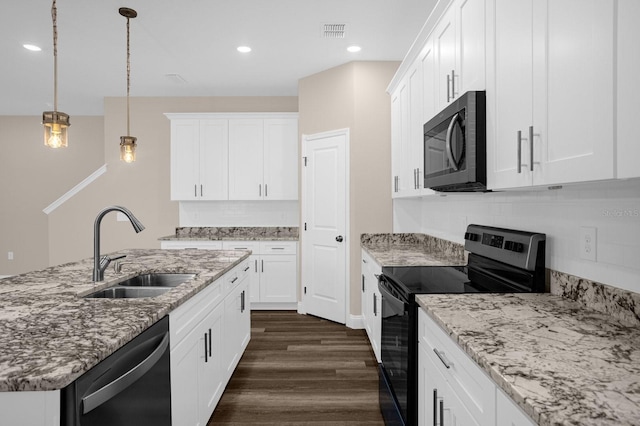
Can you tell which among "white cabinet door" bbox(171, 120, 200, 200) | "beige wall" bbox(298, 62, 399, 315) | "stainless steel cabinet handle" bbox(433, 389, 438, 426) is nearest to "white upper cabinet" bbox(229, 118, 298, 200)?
"white cabinet door" bbox(171, 120, 200, 200)

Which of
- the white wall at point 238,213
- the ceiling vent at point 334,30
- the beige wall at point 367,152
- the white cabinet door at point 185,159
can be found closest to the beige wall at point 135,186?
the white wall at point 238,213

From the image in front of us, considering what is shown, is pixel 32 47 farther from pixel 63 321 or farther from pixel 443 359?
pixel 443 359

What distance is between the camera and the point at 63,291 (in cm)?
175

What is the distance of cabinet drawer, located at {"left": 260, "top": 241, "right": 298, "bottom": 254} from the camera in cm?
485

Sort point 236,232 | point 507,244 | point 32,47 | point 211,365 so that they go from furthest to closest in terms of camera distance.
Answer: point 236,232
point 32,47
point 211,365
point 507,244

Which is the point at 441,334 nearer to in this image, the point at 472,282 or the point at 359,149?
the point at 472,282

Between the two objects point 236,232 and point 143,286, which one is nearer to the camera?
point 143,286

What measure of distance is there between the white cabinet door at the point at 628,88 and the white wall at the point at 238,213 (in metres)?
4.61

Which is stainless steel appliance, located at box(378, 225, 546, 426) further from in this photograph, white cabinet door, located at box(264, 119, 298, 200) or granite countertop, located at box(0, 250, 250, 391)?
white cabinet door, located at box(264, 119, 298, 200)

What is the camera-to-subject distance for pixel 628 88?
0.90 meters

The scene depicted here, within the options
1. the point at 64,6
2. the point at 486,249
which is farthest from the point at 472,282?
the point at 64,6

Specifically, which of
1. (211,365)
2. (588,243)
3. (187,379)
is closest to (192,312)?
(187,379)

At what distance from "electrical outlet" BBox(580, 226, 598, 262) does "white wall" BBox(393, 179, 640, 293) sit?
16 millimetres

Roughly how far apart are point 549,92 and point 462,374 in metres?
0.91
